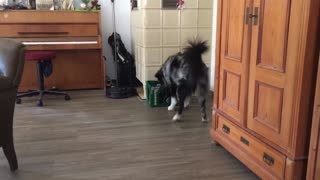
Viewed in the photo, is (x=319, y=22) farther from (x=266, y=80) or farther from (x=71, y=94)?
(x=71, y=94)

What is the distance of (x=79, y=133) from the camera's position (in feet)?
9.88

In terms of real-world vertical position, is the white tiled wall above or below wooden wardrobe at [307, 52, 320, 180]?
above

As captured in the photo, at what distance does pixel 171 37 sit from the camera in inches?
158

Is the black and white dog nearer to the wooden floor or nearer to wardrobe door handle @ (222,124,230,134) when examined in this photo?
the wooden floor

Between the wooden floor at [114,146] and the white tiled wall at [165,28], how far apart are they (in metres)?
0.65

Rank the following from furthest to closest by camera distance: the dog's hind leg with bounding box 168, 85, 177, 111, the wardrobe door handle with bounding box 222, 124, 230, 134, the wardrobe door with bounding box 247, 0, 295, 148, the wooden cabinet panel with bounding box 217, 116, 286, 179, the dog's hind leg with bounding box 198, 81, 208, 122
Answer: the dog's hind leg with bounding box 168, 85, 177, 111 → the dog's hind leg with bounding box 198, 81, 208, 122 → the wardrobe door handle with bounding box 222, 124, 230, 134 → the wooden cabinet panel with bounding box 217, 116, 286, 179 → the wardrobe door with bounding box 247, 0, 295, 148

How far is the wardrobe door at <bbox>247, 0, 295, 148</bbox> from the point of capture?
176 centimetres

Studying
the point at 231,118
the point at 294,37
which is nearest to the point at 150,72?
the point at 231,118

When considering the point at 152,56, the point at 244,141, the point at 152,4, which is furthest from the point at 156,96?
the point at 244,141

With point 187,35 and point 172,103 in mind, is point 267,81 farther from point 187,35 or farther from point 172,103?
point 187,35

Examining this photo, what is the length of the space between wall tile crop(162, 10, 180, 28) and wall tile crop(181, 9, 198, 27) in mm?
63

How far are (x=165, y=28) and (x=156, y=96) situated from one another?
0.83 metres

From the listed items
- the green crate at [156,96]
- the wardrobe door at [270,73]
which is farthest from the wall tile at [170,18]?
the wardrobe door at [270,73]

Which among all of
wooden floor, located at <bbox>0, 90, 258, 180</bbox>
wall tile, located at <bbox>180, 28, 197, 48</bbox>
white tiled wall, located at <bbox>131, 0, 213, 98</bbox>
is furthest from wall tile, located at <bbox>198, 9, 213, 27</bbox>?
wooden floor, located at <bbox>0, 90, 258, 180</bbox>
